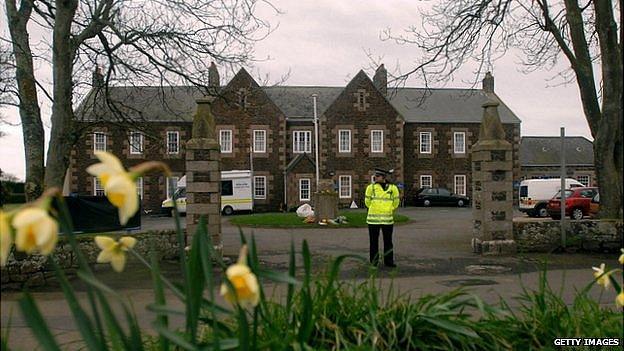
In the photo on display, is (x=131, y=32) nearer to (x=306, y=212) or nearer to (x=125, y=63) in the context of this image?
(x=125, y=63)

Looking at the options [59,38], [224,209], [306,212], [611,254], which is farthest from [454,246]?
[224,209]

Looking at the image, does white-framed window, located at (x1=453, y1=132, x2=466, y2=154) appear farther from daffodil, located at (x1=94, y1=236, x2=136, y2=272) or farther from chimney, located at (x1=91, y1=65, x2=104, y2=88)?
daffodil, located at (x1=94, y1=236, x2=136, y2=272)

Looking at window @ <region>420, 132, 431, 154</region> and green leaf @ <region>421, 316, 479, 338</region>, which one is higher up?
window @ <region>420, 132, 431, 154</region>

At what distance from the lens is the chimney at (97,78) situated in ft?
Result: 53.3

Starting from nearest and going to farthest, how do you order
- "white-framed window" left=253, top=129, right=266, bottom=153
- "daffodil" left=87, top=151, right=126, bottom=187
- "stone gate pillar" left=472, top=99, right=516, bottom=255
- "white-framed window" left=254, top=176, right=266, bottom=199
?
1. "daffodil" left=87, top=151, right=126, bottom=187
2. "stone gate pillar" left=472, top=99, right=516, bottom=255
3. "white-framed window" left=254, top=176, right=266, bottom=199
4. "white-framed window" left=253, top=129, right=266, bottom=153

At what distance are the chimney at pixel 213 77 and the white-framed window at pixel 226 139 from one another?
28077mm

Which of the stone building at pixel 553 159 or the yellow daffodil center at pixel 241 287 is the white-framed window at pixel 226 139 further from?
the yellow daffodil center at pixel 241 287

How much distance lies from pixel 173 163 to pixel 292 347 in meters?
41.7

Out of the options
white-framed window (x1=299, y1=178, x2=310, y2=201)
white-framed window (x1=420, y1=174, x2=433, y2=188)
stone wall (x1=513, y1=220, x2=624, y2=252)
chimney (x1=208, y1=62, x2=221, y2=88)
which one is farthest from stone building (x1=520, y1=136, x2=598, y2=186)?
chimney (x1=208, y1=62, x2=221, y2=88)

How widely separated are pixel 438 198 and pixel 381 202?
114 feet

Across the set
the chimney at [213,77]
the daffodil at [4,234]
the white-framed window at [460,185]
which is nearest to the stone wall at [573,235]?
the chimney at [213,77]

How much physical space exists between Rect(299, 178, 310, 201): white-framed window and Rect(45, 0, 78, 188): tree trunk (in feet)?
97.0

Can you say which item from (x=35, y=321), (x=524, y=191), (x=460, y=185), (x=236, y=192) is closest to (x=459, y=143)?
(x=460, y=185)

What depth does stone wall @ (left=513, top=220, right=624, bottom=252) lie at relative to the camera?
1442 cm
